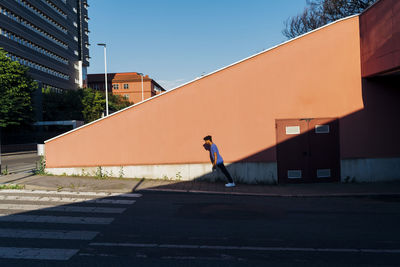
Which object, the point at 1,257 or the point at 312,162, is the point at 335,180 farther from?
the point at 1,257

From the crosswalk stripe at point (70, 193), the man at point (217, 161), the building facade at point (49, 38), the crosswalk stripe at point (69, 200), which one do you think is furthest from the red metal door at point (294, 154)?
the building facade at point (49, 38)

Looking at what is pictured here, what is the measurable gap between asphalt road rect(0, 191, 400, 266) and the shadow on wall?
3.05 m

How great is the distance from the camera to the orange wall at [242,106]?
11734mm

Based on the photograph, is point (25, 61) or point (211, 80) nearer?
point (211, 80)

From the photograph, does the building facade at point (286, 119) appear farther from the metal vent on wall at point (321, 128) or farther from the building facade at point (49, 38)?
the building facade at point (49, 38)

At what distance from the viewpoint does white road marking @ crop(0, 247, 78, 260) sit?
4.47 metres

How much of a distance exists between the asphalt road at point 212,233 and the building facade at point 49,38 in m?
48.2

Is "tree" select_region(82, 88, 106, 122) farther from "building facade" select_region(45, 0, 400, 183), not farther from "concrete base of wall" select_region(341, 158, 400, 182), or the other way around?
"concrete base of wall" select_region(341, 158, 400, 182)

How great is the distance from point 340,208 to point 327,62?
20.0 ft

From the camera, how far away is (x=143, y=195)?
368 inches

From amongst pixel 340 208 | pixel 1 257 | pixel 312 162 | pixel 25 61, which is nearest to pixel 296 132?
pixel 312 162

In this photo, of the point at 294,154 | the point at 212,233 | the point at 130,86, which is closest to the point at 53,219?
the point at 212,233

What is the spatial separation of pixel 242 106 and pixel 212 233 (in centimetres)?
690

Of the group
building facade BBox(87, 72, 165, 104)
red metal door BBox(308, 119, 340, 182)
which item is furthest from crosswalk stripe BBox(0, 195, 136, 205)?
building facade BBox(87, 72, 165, 104)
